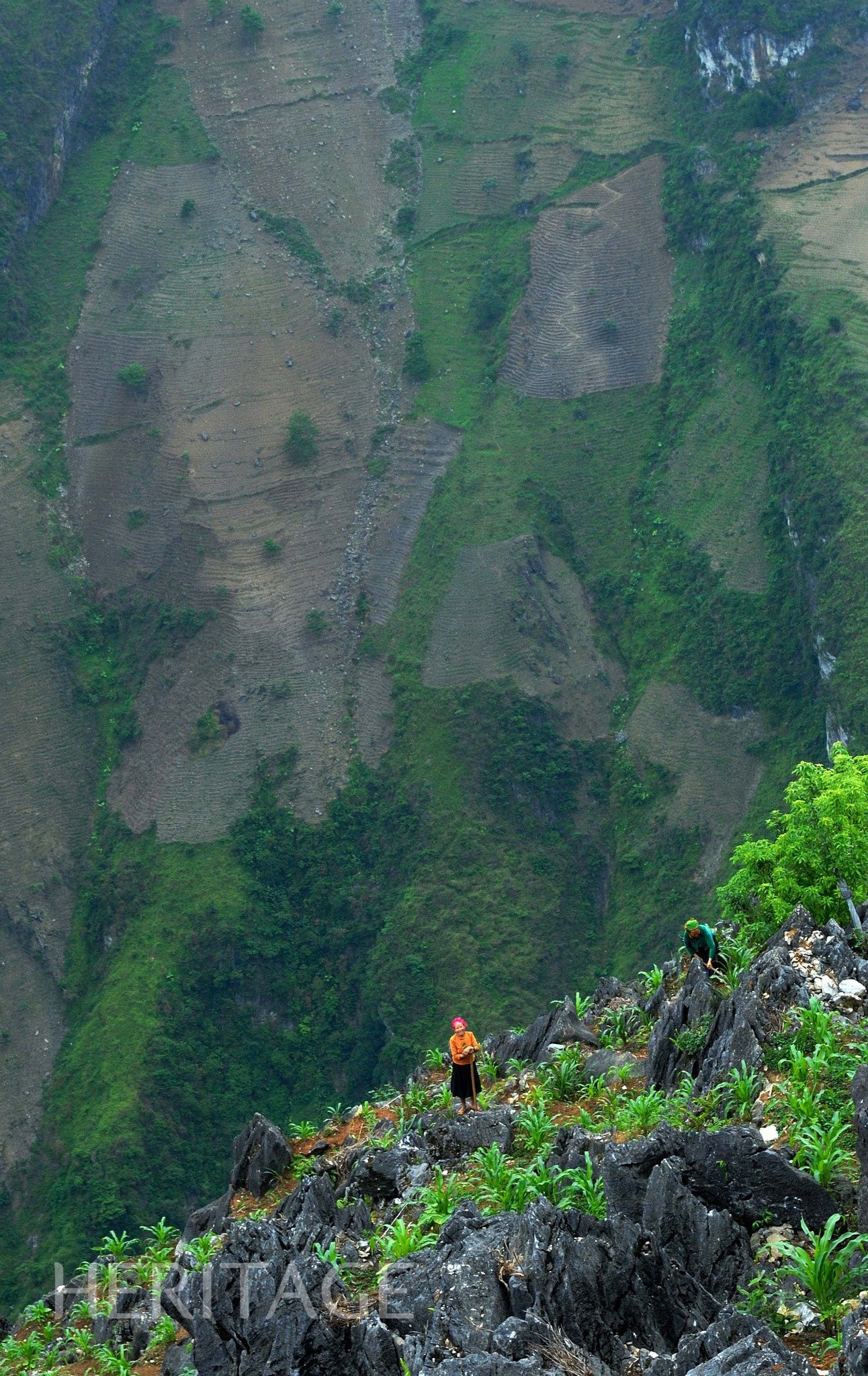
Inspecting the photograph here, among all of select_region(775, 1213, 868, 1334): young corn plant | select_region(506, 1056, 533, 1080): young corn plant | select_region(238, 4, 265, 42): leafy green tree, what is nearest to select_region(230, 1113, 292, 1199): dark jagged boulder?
select_region(506, 1056, 533, 1080): young corn plant

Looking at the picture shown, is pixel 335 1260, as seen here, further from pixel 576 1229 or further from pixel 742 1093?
pixel 742 1093

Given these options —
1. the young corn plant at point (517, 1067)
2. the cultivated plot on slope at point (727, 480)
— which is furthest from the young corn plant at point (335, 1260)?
the cultivated plot on slope at point (727, 480)

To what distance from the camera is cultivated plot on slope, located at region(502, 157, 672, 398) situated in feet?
271

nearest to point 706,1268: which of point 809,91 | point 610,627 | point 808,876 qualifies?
point 808,876

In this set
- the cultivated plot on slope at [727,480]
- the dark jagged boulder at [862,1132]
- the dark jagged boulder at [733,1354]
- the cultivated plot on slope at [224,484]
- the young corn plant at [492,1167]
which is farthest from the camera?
the cultivated plot on slope at [224,484]

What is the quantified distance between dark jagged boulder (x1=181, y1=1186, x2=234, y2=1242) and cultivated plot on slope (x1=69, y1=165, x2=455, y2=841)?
48001mm

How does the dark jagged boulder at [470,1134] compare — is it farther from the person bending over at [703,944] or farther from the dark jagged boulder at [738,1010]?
the person bending over at [703,944]

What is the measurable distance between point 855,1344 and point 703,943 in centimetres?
1057

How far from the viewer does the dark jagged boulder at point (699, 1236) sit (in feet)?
43.6

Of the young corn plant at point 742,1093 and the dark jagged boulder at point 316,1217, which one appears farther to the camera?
the dark jagged boulder at point 316,1217

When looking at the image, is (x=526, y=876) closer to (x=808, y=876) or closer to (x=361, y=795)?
(x=361, y=795)

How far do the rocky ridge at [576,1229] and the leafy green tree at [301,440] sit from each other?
2407 inches

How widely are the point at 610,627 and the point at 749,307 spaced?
18.0 m

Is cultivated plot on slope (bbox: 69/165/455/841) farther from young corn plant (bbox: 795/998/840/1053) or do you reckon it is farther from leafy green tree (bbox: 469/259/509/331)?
young corn plant (bbox: 795/998/840/1053)
